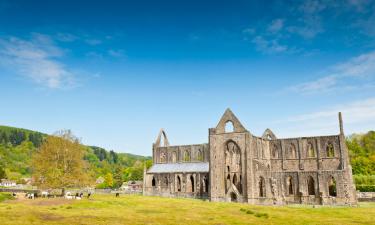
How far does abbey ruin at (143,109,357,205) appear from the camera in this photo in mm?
54969

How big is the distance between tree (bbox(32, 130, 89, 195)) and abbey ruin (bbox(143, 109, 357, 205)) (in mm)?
20829

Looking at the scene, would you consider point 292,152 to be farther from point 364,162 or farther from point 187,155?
point 364,162

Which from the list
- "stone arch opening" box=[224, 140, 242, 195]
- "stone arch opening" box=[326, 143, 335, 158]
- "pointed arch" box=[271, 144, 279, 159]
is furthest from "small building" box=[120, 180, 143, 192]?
"stone arch opening" box=[326, 143, 335, 158]

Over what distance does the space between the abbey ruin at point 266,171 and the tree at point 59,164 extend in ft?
68.3

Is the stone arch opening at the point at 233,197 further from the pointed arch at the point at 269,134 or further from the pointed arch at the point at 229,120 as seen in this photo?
the pointed arch at the point at 269,134

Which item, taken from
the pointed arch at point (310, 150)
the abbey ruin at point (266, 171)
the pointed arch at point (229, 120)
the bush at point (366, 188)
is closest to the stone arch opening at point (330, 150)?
the abbey ruin at point (266, 171)

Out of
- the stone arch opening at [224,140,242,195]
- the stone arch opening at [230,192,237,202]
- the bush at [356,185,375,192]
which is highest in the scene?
the stone arch opening at [224,140,242,195]

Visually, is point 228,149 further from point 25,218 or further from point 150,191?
point 25,218

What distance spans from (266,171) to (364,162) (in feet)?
172

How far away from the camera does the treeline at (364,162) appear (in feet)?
248

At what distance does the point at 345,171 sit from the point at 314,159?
27.9 feet

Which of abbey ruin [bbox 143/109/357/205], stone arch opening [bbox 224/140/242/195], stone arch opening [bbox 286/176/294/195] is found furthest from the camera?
stone arch opening [bbox 224/140/242/195]

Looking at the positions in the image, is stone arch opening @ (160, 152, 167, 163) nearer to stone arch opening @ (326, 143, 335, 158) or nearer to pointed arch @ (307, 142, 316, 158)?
pointed arch @ (307, 142, 316, 158)

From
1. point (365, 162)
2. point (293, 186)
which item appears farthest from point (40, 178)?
point (365, 162)
